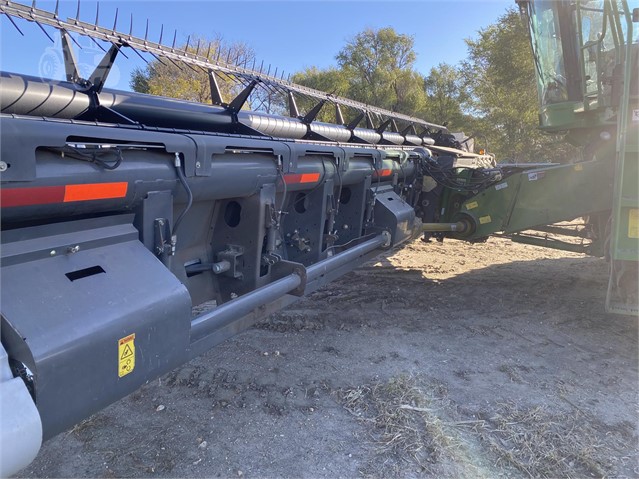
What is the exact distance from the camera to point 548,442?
2.56 m

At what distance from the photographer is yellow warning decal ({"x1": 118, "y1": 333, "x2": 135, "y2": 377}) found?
1685mm

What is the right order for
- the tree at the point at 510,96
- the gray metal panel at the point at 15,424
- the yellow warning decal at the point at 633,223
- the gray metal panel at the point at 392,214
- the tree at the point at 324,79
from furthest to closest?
1. the tree at the point at 324,79
2. the tree at the point at 510,96
3. the gray metal panel at the point at 392,214
4. the yellow warning decal at the point at 633,223
5. the gray metal panel at the point at 15,424

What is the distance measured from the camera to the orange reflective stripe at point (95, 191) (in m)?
1.74

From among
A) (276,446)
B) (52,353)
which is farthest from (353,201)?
(52,353)

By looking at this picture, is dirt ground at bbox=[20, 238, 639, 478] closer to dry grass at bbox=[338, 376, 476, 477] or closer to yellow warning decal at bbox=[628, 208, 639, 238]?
dry grass at bbox=[338, 376, 476, 477]

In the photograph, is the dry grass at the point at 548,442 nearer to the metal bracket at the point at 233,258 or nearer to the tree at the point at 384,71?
the metal bracket at the point at 233,258

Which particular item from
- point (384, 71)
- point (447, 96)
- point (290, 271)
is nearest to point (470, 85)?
point (447, 96)

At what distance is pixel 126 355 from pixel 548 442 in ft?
7.40

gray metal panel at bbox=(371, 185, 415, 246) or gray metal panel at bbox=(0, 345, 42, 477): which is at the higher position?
gray metal panel at bbox=(371, 185, 415, 246)

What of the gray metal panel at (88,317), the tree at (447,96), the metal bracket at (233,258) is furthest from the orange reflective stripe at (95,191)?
the tree at (447,96)

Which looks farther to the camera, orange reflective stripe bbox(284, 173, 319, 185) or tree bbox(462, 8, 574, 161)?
tree bbox(462, 8, 574, 161)

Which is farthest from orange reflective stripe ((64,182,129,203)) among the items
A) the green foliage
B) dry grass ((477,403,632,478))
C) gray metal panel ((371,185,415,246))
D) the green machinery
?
the green foliage

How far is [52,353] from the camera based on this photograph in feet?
4.75

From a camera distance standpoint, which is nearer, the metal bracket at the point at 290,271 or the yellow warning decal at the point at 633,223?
the metal bracket at the point at 290,271
